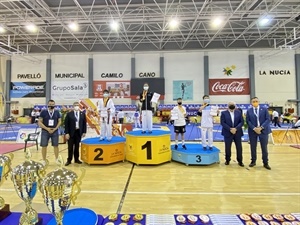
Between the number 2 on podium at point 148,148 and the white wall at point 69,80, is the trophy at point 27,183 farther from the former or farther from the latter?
the white wall at point 69,80

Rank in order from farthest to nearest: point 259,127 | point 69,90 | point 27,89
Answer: point 27,89 < point 69,90 < point 259,127

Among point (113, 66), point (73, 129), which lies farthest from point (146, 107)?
point (113, 66)

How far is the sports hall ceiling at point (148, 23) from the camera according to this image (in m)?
12.4

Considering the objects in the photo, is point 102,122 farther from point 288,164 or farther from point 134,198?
point 288,164

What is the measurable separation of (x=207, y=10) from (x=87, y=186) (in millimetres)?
13078

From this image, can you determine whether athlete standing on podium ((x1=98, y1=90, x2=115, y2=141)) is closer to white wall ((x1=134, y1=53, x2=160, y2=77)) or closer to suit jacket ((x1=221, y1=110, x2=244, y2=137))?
suit jacket ((x1=221, y1=110, x2=244, y2=137))

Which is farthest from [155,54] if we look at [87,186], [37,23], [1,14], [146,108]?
[87,186]

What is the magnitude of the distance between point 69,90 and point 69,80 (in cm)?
92

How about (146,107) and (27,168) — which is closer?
(27,168)

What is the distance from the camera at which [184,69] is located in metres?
19.2

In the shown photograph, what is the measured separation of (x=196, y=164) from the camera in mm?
5434

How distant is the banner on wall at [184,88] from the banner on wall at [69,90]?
8.06 meters

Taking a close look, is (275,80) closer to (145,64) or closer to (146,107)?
(145,64)

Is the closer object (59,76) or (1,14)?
(1,14)
